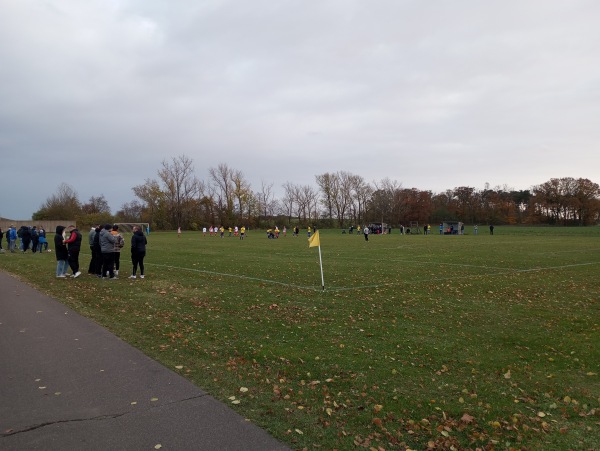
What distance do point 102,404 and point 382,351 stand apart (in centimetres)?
407

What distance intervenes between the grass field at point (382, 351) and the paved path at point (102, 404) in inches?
12.8

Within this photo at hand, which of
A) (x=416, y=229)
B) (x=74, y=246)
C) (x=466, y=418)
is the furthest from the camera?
(x=416, y=229)

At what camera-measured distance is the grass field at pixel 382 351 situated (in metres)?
4.45

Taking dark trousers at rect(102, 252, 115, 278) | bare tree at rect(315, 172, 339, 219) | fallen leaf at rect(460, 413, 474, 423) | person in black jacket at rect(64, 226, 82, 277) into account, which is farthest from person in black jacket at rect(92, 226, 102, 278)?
bare tree at rect(315, 172, 339, 219)

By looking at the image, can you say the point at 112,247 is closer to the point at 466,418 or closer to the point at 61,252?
the point at 61,252

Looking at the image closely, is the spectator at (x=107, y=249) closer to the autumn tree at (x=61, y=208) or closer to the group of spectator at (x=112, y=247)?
the group of spectator at (x=112, y=247)

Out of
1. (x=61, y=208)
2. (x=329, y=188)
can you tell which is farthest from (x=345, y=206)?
(x=61, y=208)

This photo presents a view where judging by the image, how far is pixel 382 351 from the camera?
6977mm

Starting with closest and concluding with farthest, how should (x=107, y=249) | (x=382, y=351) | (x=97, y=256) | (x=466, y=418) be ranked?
1. (x=466, y=418)
2. (x=382, y=351)
3. (x=107, y=249)
4. (x=97, y=256)

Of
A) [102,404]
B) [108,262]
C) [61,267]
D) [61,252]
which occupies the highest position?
[61,252]

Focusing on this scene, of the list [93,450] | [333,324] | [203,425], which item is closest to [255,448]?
[203,425]

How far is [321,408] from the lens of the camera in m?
4.82

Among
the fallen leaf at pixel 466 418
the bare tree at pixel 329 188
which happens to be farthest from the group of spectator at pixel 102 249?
the bare tree at pixel 329 188

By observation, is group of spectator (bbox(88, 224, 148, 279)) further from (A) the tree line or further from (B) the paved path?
(A) the tree line
